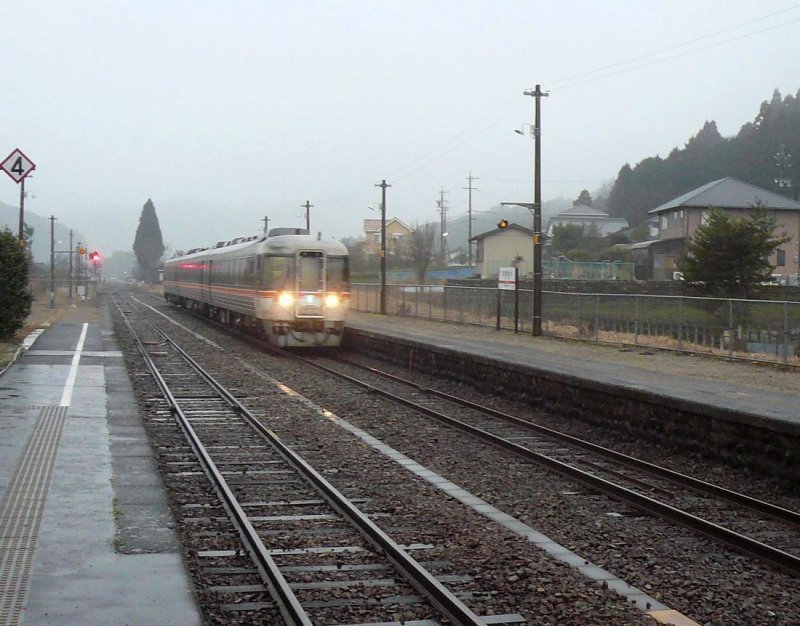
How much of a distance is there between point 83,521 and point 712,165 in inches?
3442

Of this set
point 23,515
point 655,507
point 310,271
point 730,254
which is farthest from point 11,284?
point 730,254

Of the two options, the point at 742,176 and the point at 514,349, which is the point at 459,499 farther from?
the point at 742,176

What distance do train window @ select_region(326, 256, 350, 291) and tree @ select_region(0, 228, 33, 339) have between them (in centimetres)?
829

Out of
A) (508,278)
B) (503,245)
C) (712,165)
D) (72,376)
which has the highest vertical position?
(712,165)

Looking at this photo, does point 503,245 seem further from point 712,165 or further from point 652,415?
point 652,415

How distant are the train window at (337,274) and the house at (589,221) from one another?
2502 inches

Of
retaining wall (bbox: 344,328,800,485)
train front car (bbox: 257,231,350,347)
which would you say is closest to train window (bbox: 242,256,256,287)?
train front car (bbox: 257,231,350,347)

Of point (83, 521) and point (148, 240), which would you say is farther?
point (148, 240)

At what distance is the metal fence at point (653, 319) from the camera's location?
62.3 ft

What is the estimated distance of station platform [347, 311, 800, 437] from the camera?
11.8 m

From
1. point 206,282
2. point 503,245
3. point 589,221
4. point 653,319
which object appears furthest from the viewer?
point 589,221

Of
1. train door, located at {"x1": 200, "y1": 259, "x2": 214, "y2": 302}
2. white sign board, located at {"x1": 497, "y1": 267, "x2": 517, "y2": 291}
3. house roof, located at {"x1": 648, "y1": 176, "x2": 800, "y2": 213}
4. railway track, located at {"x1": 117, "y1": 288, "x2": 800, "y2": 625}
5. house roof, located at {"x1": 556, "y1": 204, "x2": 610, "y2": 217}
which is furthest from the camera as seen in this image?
house roof, located at {"x1": 556, "y1": 204, "x2": 610, "y2": 217}

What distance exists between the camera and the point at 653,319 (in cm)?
2259

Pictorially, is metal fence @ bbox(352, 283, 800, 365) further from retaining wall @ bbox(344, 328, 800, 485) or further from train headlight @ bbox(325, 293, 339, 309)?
train headlight @ bbox(325, 293, 339, 309)
